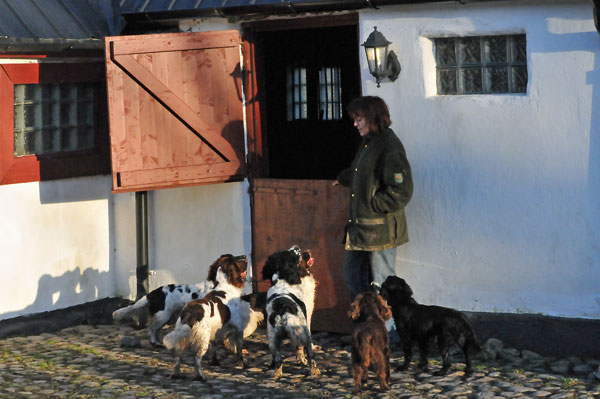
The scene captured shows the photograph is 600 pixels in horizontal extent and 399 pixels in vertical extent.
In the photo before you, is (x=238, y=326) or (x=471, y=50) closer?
(x=238, y=326)

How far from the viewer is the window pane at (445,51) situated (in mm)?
10500

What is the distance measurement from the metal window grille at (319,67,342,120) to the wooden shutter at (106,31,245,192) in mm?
3164

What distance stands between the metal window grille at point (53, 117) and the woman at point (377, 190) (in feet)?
11.1

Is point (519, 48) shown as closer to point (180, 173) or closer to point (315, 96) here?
point (180, 173)

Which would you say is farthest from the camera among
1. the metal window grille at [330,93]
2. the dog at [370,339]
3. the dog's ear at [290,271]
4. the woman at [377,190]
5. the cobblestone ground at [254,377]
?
the metal window grille at [330,93]

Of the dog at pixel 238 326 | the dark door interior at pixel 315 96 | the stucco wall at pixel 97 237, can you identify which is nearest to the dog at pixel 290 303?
the dog at pixel 238 326

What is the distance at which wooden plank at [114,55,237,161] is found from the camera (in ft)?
35.9

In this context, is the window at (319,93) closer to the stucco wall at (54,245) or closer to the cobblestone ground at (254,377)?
the stucco wall at (54,245)

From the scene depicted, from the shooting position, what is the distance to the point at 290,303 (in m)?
9.77

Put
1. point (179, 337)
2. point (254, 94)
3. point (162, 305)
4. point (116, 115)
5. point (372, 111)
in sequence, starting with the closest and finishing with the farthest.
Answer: point (179, 337)
point (372, 111)
point (116, 115)
point (162, 305)
point (254, 94)

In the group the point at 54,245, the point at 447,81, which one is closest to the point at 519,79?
the point at 447,81

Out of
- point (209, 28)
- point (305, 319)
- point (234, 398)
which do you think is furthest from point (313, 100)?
point (234, 398)

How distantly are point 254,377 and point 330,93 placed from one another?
5651mm

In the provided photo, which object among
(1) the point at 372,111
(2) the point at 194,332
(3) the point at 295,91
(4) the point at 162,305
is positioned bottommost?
(2) the point at 194,332
